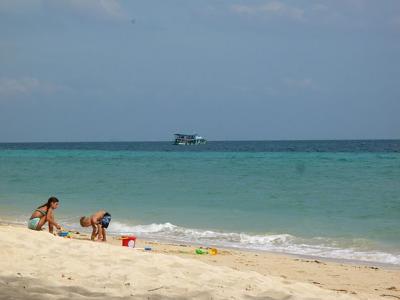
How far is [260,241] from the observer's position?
14055 mm

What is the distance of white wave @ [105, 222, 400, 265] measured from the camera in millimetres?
12266

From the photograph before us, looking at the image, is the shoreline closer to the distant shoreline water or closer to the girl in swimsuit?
the girl in swimsuit

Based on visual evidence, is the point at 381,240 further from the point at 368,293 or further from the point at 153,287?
the point at 153,287

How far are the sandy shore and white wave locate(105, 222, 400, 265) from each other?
2094 millimetres

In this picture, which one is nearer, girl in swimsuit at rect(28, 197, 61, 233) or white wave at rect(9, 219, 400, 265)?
girl in swimsuit at rect(28, 197, 61, 233)

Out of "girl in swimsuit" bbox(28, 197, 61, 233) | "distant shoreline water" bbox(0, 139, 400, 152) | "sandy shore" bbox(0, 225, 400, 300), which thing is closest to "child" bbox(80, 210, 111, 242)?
"girl in swimsuit" bbox(28, 197, 61, 233)

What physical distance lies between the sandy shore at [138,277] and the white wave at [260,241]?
2.09 metres

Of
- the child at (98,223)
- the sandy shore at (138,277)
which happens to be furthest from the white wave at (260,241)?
the child at (98,223)

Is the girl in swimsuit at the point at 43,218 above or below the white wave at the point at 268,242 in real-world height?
above

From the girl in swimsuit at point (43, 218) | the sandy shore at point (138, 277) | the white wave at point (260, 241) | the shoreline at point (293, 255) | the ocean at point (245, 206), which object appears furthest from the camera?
the ocean at point (245, 206)

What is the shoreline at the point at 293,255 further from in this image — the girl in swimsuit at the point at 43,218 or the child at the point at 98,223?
the girl in swimsuit at the point at 43,218

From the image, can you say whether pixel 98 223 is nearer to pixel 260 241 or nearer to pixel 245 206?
pixel 260 241

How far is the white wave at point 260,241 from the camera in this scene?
12.3 metres

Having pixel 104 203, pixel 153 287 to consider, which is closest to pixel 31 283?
pixel 153 287
